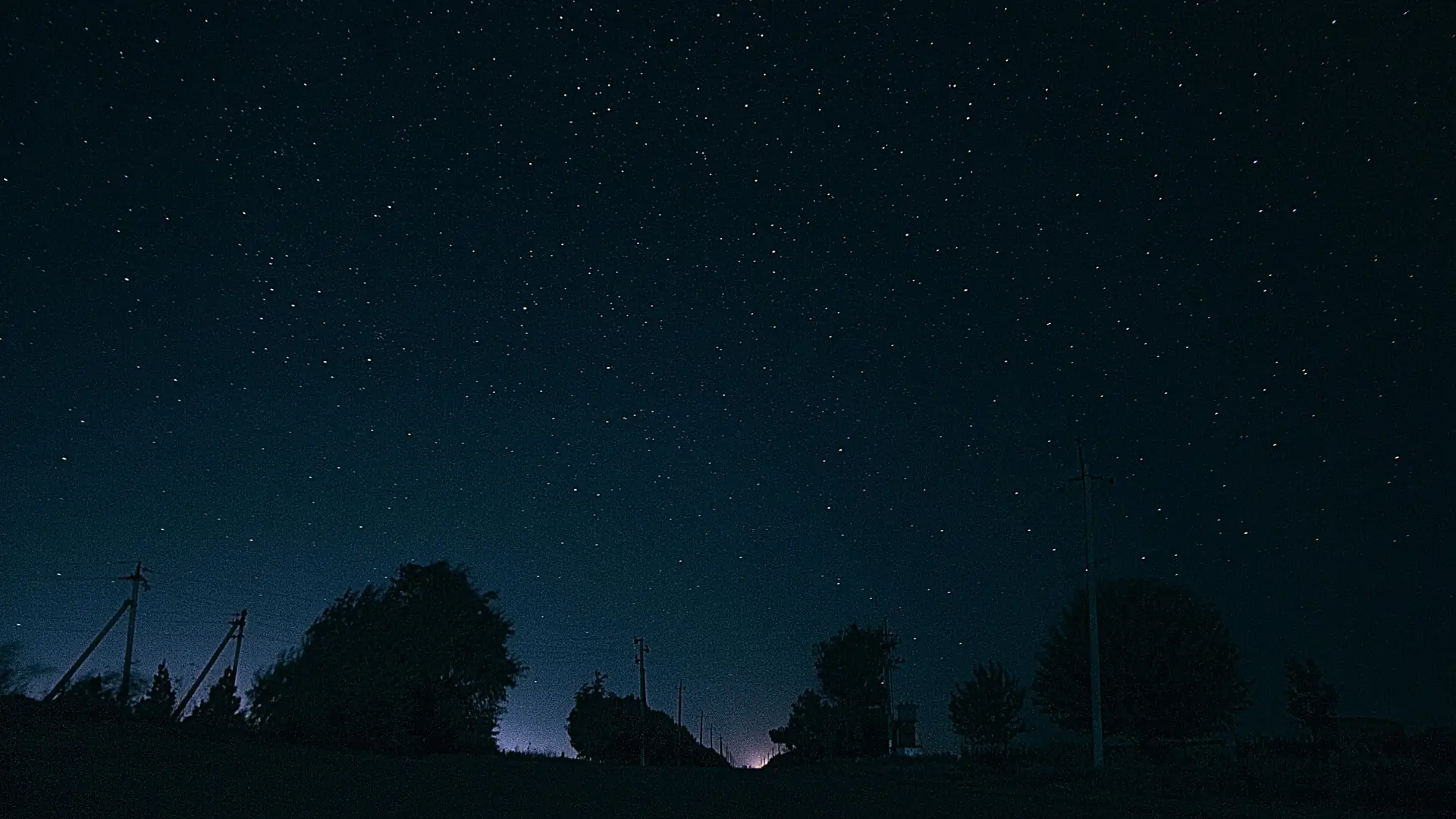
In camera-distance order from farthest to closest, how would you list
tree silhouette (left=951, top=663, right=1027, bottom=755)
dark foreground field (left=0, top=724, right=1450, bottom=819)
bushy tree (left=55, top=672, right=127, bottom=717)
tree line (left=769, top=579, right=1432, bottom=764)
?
tree silhouette (left=951, top=663, right=1027, bottom=755) → tree line (left=769, top=579, right=1432, bottom=764) → bushy tree (left=55, top=672, right=127, bottom=717) → dark foreground field (left=0, top=724, right=1450, bottom=819)

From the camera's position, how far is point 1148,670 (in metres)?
44.1

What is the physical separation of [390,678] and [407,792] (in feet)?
50.2

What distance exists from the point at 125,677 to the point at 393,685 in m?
31.0

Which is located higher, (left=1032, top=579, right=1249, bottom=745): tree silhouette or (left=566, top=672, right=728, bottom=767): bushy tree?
(left=1032, top=579, right=1249, bottom=745): tree silhouette

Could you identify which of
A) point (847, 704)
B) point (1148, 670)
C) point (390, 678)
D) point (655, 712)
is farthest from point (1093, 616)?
point (655, 712)

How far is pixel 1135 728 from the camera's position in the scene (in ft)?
143

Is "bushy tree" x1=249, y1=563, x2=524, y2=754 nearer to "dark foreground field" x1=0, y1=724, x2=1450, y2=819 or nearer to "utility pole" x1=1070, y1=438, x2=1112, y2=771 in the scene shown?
"dark foreground field" x1=0, y1=724, x2=1450, y2=819

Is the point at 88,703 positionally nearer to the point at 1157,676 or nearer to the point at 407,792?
the point at 407,792

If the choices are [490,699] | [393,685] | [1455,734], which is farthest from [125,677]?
[1455,734]

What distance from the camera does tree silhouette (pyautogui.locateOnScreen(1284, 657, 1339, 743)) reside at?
46000mm

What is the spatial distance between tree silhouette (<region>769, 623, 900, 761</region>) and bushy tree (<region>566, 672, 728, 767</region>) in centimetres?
916

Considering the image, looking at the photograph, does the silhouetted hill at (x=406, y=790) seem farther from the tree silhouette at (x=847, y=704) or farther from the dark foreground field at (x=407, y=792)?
the tree silhouette at (x=847, y=704)

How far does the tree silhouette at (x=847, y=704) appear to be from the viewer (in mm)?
72875

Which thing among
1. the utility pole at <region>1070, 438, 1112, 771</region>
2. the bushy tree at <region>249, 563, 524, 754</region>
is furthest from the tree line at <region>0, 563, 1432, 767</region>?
the utility pole at <region>1070, 438, 1112, 771</region>
